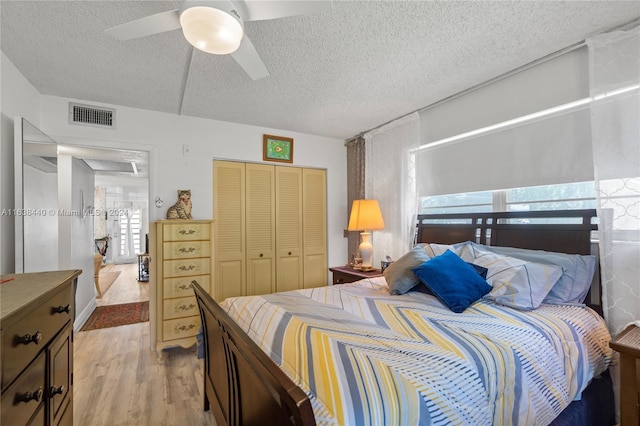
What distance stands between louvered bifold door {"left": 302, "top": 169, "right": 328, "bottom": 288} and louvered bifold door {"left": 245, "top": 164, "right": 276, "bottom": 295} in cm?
47

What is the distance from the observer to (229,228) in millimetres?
3541

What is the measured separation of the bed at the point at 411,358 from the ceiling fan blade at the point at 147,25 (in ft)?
4.75

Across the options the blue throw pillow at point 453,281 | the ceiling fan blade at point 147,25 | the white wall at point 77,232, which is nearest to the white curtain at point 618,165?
the blue throw pillow at point 453,281

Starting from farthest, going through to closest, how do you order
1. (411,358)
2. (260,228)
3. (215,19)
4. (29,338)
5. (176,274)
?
(260,228) < (176,274) < (215,19) < (411,358) < (29,338)

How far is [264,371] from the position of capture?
902 millimetres

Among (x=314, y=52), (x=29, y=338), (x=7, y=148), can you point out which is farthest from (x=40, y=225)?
(x=314, y=52)

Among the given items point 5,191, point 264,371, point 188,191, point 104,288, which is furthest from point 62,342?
point 104,288

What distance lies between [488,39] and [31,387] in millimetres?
2911

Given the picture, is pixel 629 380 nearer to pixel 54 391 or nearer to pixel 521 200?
pixel 521 200

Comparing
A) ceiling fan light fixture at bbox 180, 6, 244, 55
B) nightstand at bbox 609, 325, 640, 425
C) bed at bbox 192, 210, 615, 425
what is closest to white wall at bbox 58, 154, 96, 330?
bed at bbox 192, 210, 615, 425

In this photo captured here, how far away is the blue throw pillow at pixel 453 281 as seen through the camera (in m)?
1.80

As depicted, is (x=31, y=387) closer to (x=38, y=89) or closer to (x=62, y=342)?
(x=62, y=342)

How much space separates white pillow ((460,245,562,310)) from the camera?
178 cm

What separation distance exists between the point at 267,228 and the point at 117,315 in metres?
2.50
